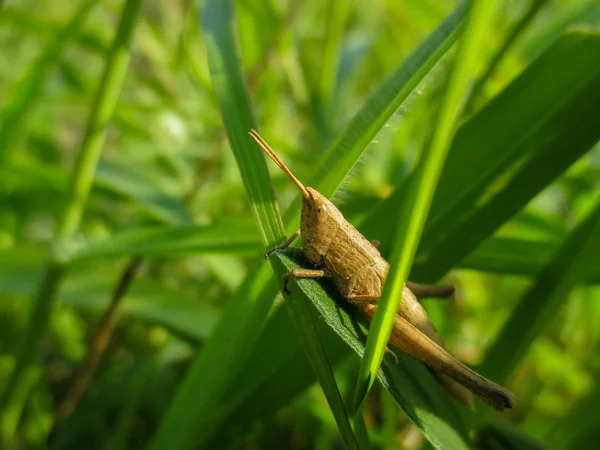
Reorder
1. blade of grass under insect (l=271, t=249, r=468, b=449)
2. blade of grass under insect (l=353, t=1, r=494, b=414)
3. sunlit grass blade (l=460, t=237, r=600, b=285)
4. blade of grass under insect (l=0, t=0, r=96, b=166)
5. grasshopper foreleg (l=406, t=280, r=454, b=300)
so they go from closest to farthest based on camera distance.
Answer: blade of grass under insect (l=353, t=1, r=494, b=414) → blade of grass under insect (l=271, t=249, r=468, b=449) → grasshopper foreleg (l=406, t=280, r=454, b=300) → sunlit grass blade (l=460, t=237, r=600, b=285) → blade of grass under insect (l=0, t=0, r=96, b=166)

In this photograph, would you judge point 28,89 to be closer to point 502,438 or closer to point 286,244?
point 286,244

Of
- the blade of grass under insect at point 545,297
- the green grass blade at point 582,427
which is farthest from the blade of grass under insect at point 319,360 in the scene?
the green grass blade at point 582,427

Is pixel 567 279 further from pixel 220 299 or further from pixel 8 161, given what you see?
pixel 8 161

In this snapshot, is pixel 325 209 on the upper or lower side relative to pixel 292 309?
upper

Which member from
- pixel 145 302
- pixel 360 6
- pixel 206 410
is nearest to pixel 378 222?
pixel 206 410

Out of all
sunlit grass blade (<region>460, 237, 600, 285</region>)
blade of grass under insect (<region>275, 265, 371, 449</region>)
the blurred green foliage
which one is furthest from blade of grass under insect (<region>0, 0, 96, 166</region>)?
sunlit grass blade (<region>460, 237, 600, 285</region>)

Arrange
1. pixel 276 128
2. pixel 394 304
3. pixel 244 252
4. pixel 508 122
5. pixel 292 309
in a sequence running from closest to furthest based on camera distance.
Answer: pixel 394 304
pixel 292 309
pixel 508 122
pixel 244 252
pixel 276 128

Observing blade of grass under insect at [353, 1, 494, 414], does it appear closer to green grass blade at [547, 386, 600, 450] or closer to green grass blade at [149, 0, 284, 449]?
green grass blade at [149, 0, 284, 449]
